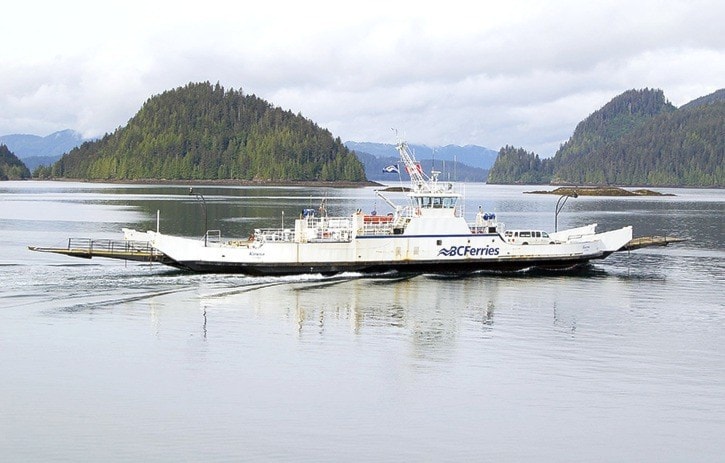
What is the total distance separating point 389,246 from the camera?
161ft

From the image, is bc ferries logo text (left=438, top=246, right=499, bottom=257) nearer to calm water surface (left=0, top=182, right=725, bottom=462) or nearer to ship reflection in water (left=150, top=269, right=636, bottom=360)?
ship reflection in water (left=150, top=269, right=636, bottom=360)

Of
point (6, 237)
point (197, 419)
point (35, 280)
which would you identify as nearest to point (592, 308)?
point (197, 419)

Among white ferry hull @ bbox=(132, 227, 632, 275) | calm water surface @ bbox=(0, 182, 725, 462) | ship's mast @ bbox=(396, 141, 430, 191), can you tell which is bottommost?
calm water surface @ bbox=(0, 182, 725, 462)

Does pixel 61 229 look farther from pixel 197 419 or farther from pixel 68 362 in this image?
pixel 197 419

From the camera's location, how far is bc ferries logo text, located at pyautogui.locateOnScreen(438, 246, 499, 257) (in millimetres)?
49719

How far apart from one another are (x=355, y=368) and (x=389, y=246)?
862 inches

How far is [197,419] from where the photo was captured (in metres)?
22.2

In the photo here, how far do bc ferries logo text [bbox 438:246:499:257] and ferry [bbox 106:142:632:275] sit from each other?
61 millimetres

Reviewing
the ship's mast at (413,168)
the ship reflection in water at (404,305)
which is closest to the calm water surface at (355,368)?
the ship reflection in water at (404,305)

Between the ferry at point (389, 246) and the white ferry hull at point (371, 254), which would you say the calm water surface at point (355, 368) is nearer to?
the white ferry hull at point (371, 254)

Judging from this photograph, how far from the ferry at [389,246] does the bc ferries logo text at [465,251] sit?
0.06 meters

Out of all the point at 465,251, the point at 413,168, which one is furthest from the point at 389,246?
the point at 413,168

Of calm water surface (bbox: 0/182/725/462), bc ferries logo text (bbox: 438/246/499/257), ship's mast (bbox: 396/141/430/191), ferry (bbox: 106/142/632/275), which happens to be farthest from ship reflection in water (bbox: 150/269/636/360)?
ship's mast (bbox: 396/141/430/191)

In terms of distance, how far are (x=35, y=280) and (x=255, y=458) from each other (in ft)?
95.8
